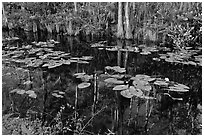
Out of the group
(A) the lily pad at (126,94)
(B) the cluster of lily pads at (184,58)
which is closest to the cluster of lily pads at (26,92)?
(A) the lily pad at (126,94)

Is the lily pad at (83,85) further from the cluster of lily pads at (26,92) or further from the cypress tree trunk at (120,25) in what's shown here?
the cypress tree trunk at (120,25)

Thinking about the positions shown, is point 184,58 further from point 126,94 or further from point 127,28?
point 127,28

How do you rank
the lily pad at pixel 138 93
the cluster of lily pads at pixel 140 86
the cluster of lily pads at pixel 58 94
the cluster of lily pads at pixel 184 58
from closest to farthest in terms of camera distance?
the lily pad at pixel 138 93 < the cluster of lily pads at pixel 140 86 < the cluster of lily pads at pixel 58 94 < the cluster of lily pads at pixel 184 58

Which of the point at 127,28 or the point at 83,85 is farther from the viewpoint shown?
the point at 127,28

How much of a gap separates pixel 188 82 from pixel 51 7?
9.81m

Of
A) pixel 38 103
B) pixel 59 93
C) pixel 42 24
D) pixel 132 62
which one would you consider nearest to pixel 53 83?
pixel 59 93

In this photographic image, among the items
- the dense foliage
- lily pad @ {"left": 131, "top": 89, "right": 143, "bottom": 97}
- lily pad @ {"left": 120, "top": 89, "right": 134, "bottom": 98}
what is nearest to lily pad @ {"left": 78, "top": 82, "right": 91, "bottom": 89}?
lily pad @ {"left": 120, "top": 89, "right": 134, "bottom": 98}

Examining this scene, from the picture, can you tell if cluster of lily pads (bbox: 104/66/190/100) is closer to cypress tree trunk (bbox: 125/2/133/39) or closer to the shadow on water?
the shadow on water

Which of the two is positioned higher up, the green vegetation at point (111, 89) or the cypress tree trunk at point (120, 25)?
the cypress tree trunk at point (120, 25)

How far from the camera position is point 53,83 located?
4.26 meters

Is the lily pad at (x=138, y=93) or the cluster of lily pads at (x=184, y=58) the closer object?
the lily pad at (x=138, y=93)

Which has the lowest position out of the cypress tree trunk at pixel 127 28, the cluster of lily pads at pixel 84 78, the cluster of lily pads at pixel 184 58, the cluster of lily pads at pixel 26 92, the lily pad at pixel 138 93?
the cluster of lily pads at pixel 26 92

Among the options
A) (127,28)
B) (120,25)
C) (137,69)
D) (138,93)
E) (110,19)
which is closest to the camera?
(138,93)

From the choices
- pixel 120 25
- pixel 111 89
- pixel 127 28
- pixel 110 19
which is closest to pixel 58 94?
pixel 111 89
